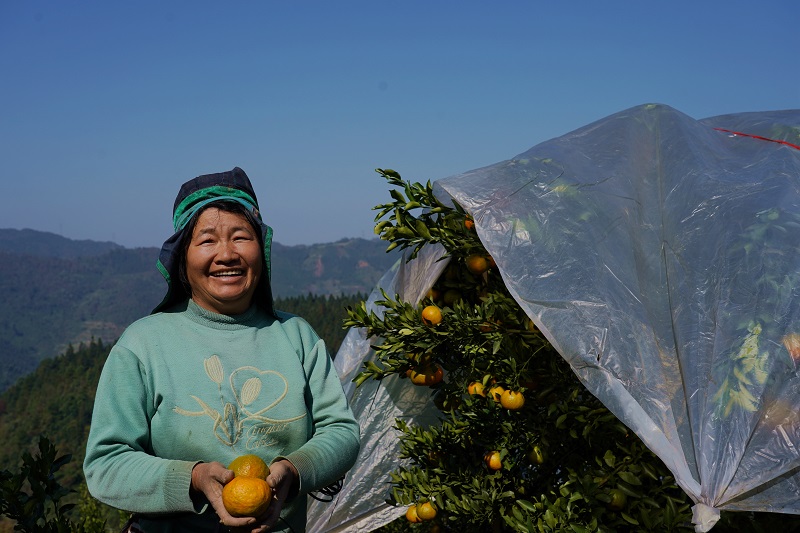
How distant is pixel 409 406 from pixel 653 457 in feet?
5.12

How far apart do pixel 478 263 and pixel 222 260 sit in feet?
5.68

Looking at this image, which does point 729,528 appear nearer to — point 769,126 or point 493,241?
point 493,241

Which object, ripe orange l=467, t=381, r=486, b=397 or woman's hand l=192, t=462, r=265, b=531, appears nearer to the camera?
woman's hand l=192, t=462, r=265, b=531

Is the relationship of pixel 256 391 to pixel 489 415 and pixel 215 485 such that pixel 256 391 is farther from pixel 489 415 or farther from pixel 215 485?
pixel 489 415

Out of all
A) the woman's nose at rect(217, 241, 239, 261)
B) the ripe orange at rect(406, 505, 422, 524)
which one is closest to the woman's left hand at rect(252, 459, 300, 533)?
the woman's nose at rect(217, 241, 239, 261)

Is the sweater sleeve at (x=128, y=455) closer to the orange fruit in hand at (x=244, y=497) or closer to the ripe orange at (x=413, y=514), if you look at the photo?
the orange fruit in hand at (x=244, y=497)

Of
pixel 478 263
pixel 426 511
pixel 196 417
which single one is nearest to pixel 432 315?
pixel 478 263

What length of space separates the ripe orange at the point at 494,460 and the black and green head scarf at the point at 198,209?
179cm

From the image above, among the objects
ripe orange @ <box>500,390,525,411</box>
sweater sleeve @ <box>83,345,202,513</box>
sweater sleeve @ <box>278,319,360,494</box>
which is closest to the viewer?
sweater sleeve @ <box>83,345,202,513</box>

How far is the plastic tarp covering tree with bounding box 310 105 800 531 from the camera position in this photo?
2.46 m

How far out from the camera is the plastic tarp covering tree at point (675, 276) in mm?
2465

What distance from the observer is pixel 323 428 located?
2.17m

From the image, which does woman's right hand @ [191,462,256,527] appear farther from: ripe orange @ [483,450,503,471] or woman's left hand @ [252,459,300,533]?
ripe orange @ [483,450,503,471]

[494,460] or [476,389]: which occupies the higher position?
[476,389]
